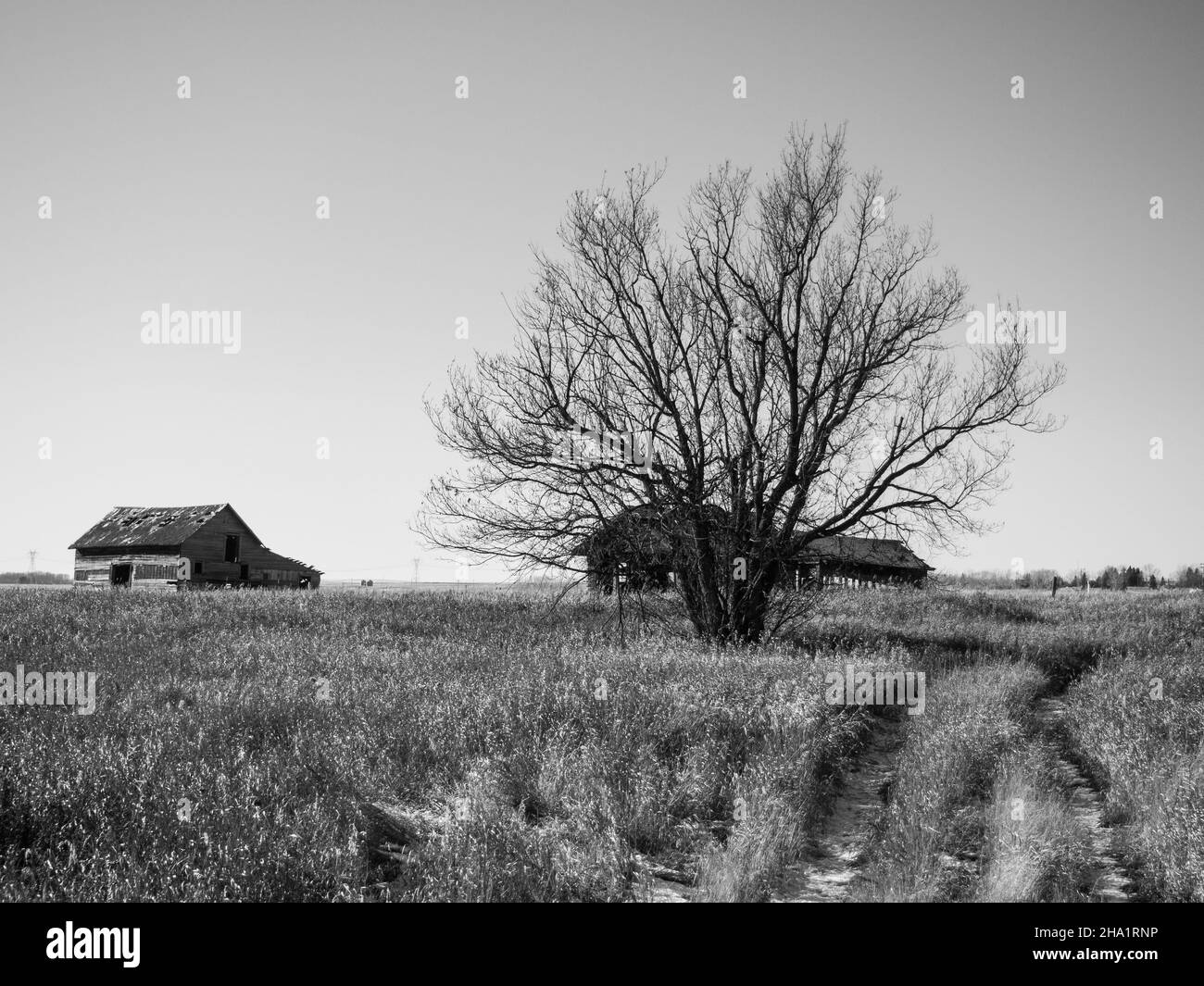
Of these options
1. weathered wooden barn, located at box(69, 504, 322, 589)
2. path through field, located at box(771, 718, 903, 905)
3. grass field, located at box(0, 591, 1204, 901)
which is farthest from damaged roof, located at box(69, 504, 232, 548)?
path through field, located at box(771, 718, 903, 905)

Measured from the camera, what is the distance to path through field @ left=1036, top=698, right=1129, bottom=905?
4.94 m

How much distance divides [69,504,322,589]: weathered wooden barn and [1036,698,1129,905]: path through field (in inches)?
1676

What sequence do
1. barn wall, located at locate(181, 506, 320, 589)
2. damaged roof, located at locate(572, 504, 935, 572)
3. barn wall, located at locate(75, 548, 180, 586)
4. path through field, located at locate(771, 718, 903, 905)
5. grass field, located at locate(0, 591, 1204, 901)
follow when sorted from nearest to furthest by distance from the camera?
grass field, located at locate(0, 591, 1204, 901) → path through field, located at locate(771, 718, 903, 905) → damaged roof, located at locate(572, 504, 935, 572) → barn wall, located at locate(75, 548, 180, 586) → barn wall, located at locate(181, 506, 320, 589)

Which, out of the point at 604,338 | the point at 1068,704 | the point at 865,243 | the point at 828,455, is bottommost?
the point at 1068,704

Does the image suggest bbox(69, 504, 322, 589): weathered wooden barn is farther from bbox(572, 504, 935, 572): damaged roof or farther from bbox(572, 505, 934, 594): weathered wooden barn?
bbox(572, 504, 935, 572): damaged roof

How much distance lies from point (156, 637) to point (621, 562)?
28.1ft

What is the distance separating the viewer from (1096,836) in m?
6.02

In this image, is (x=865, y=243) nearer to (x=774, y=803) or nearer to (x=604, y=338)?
(x=604, y=338)

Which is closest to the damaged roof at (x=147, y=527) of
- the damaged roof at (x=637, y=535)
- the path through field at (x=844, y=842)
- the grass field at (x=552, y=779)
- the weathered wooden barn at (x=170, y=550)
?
the weathered wooden barn at (x=170, y=550)

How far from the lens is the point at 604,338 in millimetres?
17344

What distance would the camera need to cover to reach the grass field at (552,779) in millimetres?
4504

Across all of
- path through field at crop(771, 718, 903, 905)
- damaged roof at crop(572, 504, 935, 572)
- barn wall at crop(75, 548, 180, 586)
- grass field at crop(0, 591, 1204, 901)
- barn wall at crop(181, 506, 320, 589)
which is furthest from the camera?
barn wall at crop(181, 506, 320, 589)

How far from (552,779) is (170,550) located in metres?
46.0
